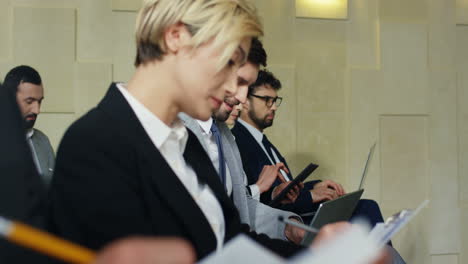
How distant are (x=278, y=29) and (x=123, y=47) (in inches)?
43.2

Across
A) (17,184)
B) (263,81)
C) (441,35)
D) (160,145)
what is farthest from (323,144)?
(17,184)

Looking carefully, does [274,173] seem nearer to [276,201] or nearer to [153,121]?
[276,201]

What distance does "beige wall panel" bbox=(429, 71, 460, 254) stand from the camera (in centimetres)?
488

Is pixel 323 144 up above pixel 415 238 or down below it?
above

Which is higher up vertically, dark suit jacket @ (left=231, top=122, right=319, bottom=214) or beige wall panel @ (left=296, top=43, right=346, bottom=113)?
beige wall panel @ (left=296, top=43, right=346, bottom=113)

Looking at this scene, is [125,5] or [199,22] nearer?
[199,22]

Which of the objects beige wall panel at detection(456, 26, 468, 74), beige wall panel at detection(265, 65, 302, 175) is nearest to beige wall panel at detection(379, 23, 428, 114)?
beige wall panel at detection(456, 26, 468, 74)

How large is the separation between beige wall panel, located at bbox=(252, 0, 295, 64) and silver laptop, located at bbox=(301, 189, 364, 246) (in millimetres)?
1896

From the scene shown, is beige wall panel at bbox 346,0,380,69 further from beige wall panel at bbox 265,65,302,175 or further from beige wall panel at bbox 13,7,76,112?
beige wall panel at bbox 13,7,76,112

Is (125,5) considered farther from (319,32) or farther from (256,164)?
(256,164)

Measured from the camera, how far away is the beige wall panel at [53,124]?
159 inches

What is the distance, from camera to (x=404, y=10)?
4871 millimetres

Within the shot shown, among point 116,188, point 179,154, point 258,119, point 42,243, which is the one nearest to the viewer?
point 42,243

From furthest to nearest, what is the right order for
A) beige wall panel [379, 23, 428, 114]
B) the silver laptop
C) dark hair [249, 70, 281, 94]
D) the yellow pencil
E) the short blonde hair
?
1. beige wall panel [379, 23, 428, 114]
2. dark hair [249, 70, 281, 94]
3. the silver laptop
4. the short blonde hair
5. the yellow pencil
